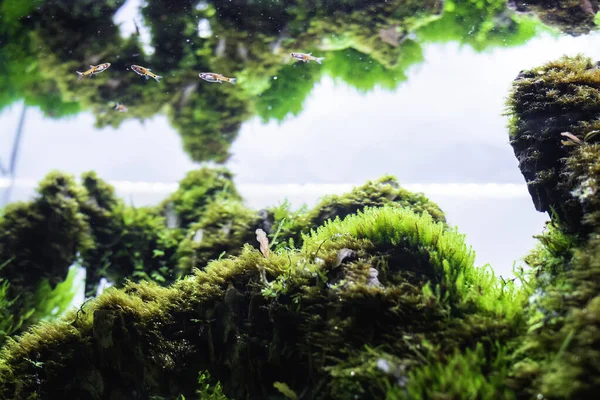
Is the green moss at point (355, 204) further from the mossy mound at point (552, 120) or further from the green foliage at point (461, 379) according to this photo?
the green foliage at point (461, 379)

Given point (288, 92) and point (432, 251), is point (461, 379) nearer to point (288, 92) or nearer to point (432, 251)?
point (432, 251)

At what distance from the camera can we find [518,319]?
2131 mm

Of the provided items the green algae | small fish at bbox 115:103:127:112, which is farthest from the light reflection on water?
small fish at bbox 115:103:127:112

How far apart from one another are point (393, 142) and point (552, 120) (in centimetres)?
526

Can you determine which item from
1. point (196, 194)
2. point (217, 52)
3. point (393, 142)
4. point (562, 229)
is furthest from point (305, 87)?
point (562, 229)

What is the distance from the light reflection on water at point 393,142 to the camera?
6199mm

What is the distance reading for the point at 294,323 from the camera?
2594 mm

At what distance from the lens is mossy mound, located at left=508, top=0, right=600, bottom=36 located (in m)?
5.50

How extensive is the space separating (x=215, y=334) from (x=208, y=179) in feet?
14.6

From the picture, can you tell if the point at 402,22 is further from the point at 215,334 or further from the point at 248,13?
the point at 215,334

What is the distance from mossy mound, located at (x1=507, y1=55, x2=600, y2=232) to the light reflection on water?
2.20 meters

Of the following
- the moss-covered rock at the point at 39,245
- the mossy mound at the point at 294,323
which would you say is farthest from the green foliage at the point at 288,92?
the mossy mound at the point at 294,323

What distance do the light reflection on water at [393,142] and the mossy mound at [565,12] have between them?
200 mm

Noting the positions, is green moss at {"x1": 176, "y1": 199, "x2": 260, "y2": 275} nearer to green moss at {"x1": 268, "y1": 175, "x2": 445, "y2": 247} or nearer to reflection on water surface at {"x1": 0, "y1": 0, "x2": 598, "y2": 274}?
green moss at {"x1": 268, "y1": 175, "x2": 445, "y2": 247}
